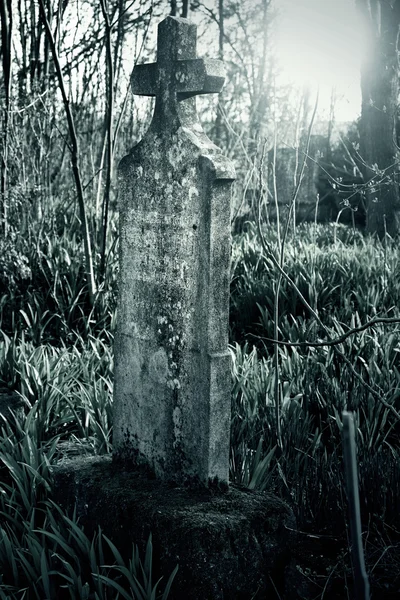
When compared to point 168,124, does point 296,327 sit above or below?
below

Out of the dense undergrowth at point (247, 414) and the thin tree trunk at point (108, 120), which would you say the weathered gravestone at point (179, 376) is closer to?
the dense undergrowth at point (247, 414)

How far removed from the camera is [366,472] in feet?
9.51

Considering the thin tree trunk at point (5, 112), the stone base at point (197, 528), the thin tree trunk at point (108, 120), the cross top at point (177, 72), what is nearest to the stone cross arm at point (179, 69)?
the cross top at point (177, 72)

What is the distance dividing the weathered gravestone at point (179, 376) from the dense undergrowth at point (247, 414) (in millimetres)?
138

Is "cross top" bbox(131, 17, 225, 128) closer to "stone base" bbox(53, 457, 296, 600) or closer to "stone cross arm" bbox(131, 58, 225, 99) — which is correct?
"stone cross arm" bbox(131, 58, 225, 99)

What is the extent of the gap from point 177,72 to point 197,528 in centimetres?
149

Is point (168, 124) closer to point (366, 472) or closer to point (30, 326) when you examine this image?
point (366, 472)

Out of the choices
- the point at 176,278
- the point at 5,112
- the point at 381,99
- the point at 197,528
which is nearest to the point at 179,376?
the point at 176,278

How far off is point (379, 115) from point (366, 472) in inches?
280

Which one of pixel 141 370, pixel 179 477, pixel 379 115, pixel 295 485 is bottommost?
pixel 295 485

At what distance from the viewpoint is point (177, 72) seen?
240 cm

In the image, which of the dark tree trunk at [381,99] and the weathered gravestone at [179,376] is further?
the dark tree trunk at [381,99]

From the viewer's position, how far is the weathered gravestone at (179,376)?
6.95 ft

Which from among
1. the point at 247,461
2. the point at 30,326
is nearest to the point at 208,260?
the point at 247,461
